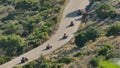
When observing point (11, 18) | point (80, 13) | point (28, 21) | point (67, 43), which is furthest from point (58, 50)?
point (11, 18)

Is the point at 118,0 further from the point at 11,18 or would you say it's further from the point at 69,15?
the point at 11,18

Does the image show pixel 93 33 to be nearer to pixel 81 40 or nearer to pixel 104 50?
pixel 81 40

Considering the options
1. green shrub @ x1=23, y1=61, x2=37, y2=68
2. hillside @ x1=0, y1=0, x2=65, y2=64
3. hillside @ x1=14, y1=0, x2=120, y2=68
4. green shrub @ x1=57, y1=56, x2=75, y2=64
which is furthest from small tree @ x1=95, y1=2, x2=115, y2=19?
green shrub @ x1=23, y1=61, x2=37, y2=68

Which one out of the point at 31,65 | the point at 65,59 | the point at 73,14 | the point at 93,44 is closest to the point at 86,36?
the point at 93,44

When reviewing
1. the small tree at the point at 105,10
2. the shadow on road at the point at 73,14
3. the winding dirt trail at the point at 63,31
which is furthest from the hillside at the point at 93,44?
the shadow on road at the point at 73,14

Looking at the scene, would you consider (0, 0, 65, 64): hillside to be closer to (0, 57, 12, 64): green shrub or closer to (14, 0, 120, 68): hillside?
(0, 57, 12, 64): green shrub

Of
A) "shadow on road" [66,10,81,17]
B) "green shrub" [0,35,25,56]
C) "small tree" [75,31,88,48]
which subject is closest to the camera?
"small tree" [75,31,88,48]
